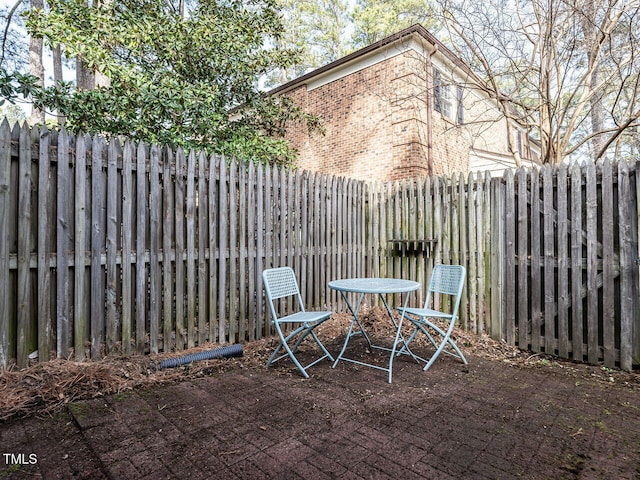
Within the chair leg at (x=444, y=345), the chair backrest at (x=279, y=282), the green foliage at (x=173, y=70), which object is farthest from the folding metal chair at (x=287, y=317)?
the green foliage at (x=173, y=70)

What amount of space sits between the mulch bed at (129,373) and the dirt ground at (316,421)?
13mm

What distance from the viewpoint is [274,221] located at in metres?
4.75

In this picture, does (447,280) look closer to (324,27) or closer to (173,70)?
(173,70)

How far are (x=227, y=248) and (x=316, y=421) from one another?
2.42 m

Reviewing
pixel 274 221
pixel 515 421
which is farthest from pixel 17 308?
pixel 515 421

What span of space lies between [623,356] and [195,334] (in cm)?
460

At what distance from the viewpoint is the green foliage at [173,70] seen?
222 inches

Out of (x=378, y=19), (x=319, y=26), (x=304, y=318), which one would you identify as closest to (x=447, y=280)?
(x=304, y=318)

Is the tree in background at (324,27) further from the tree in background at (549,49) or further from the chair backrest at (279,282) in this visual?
the chair backrest at (279,282)

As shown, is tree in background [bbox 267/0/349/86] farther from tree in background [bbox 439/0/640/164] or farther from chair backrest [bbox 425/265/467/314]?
chair backrest [bbox 425/265/467/314]

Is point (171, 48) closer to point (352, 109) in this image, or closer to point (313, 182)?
point (313, 182)

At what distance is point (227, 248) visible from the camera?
4.25 meters

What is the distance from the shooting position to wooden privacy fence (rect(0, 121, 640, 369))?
10.0 ft

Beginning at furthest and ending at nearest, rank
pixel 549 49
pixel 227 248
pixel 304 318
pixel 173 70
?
pixel 173 70, pixel 549 49, pixel 227 248, pixel 304 318
